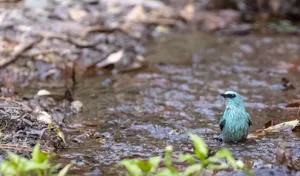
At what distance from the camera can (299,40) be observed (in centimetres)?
971

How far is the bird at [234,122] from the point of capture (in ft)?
15.6

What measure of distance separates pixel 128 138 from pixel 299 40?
5711mm

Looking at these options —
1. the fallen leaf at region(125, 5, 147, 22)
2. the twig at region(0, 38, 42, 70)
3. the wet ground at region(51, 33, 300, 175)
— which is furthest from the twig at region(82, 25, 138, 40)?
the twig at region(0, 38, 42, 70)

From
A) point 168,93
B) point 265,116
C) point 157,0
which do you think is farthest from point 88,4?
point 265,116

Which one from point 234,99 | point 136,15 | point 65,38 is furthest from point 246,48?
point 234,99

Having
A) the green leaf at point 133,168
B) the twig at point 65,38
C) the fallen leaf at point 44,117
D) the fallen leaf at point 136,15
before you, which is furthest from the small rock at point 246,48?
the green leaf at point 133,168

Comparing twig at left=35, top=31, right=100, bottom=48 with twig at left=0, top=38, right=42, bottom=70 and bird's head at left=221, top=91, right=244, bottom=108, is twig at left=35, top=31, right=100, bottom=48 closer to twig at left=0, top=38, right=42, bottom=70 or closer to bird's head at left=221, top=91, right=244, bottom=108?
twig at left=0, top=38, right=42, bottom=70

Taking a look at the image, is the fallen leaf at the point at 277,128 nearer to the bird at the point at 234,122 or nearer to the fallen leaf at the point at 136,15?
the bird at the point at 234,122

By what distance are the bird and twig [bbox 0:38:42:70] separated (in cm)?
370

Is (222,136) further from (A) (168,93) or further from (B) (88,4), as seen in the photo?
(B) (88,4)

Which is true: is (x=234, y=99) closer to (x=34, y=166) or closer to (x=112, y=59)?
(x=34, y=166)

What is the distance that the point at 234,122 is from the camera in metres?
4.73

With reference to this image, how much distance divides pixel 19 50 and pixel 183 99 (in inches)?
101

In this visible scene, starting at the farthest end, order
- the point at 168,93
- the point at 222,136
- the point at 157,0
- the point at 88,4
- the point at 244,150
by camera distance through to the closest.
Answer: the point at 157,0, the point at 88,4, the point at 168,93, the point at 222,136, the point at 244,150
